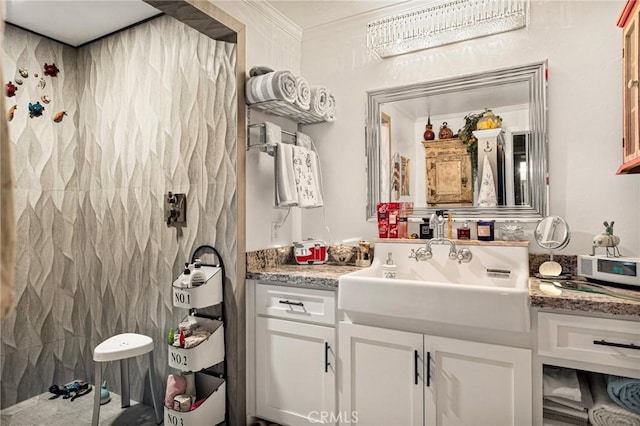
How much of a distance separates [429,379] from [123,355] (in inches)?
63.9

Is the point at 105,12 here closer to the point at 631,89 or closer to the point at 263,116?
the point at 263,116

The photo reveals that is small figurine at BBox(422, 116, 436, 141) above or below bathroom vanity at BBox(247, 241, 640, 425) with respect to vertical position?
above

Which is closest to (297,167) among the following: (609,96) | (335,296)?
(335,296)

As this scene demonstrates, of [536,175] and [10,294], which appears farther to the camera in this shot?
[536,175]

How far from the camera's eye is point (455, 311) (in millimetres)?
1540

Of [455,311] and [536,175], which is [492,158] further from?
[455,311]

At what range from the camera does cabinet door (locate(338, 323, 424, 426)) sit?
66.2 inches

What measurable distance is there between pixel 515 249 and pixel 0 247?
2012mm

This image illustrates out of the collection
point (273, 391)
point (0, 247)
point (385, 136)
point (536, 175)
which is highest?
point (385, 136)

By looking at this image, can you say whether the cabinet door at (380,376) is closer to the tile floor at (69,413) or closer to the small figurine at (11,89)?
the tile floor at (69,413)

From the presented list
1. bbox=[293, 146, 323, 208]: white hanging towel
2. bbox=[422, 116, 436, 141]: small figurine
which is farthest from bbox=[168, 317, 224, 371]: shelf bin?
bbox=[422, 116, 436, 141]: small figurine

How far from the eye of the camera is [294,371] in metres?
2.00

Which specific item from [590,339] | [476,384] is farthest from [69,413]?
[590,339]

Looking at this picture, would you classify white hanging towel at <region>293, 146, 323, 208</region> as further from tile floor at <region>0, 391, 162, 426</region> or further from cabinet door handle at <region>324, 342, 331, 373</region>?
tile floor at <region>0, 391, 162, 426</region>
